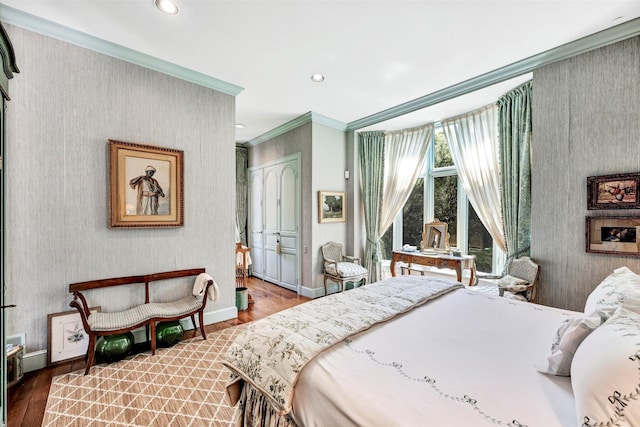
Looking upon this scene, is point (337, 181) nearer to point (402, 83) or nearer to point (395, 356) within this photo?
point (402, 83)

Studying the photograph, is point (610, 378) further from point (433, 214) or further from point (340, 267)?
point (433, 214)

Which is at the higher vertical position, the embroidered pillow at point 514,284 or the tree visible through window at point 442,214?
the tree visible through window at point 442,214

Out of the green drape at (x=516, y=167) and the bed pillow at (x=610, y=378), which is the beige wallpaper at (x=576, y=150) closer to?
the green drape at (x=516, y=167)

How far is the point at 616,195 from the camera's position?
2301 millimetres

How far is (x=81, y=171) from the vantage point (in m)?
2.46

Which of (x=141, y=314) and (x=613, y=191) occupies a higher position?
(x=613, y=191)

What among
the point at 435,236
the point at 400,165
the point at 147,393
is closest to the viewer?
the point at 147,393

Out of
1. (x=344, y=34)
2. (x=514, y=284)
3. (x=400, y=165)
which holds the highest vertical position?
(x=344, y=34)

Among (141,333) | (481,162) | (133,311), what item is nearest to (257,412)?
(133,311)

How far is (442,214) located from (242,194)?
3.96m

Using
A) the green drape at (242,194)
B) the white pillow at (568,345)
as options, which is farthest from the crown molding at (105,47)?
the white pillow at (568,345)

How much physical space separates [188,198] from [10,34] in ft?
6.02

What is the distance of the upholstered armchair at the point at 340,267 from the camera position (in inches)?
160

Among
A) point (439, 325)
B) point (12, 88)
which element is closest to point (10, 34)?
point (12, 88)
